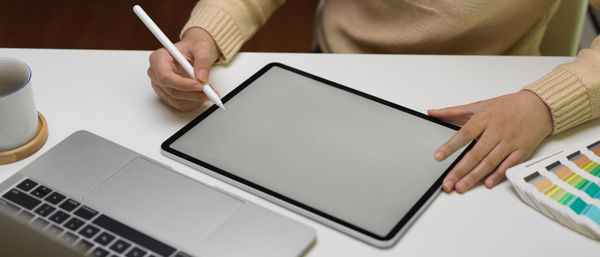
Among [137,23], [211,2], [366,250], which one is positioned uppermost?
[211,2]

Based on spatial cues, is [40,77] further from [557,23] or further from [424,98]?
[557,23]

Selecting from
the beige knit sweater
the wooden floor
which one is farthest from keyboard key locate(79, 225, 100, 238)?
the wooden floor

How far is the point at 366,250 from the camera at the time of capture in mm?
620

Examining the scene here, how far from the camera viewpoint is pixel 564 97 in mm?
783

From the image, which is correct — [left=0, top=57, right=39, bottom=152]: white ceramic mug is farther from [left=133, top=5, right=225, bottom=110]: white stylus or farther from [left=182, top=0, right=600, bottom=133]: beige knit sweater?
[left=182, top=0, right=600, bottom=133]: beige knit sweater

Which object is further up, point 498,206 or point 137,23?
point 498,206

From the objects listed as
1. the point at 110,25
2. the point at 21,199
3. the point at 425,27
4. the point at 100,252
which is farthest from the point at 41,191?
the point at 110,25

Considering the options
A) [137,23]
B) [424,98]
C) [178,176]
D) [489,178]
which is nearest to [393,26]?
[424,98]

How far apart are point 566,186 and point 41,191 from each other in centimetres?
57

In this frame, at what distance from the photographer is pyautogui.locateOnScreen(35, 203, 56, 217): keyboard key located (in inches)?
24.8

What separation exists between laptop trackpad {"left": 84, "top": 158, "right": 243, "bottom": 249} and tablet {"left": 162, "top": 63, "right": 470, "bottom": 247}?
0.04 meters

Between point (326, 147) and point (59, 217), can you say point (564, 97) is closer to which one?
point (326, 147)

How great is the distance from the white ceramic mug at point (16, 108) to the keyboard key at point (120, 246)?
21 centimetres

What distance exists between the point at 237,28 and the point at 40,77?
0.97ft
